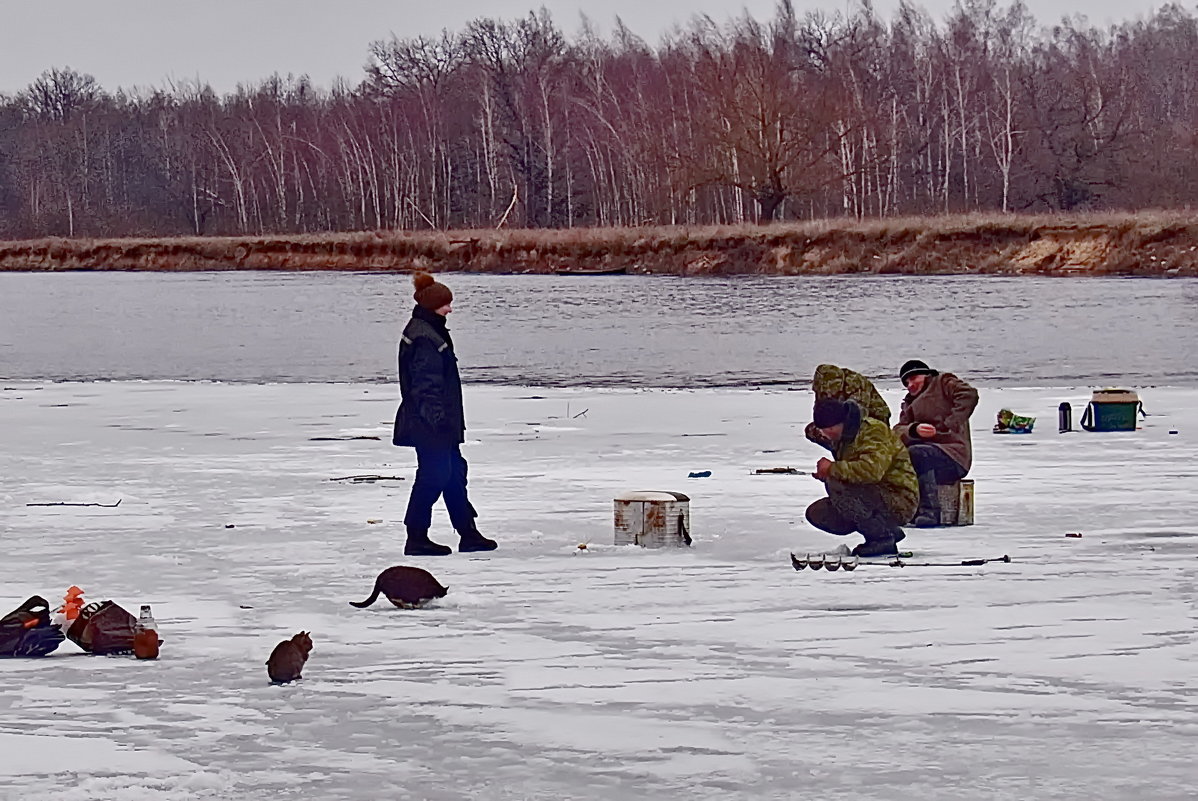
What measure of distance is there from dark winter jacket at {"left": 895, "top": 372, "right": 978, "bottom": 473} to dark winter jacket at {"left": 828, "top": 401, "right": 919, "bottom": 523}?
106cm

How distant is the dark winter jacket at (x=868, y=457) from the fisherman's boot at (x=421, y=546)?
6.91ft

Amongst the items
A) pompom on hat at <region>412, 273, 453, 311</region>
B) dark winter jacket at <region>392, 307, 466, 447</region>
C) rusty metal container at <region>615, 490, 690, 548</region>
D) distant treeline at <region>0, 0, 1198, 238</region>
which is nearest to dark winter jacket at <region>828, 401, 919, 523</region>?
rusty metal container at <region>615, 490, 690, 548</region>

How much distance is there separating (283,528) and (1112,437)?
789 centimetres

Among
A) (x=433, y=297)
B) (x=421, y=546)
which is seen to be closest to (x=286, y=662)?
(x=421, y=546)

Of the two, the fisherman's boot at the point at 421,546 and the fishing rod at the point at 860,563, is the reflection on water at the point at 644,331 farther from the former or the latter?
the fishing rod at the point at 860,563

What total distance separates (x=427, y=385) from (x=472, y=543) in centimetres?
93

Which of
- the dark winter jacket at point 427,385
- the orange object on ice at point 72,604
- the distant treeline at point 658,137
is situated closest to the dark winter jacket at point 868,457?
the dark winter jacket at point 427,385

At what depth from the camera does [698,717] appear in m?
6.16

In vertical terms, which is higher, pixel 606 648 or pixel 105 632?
pixel 105 632

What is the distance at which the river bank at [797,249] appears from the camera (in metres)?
56.5

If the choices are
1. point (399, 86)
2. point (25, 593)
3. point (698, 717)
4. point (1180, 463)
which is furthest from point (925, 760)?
point (399, 86)

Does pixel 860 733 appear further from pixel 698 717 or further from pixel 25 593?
pixel 25 593

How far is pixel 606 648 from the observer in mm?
7242

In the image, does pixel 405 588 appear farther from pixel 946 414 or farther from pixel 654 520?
pixel 946 414
